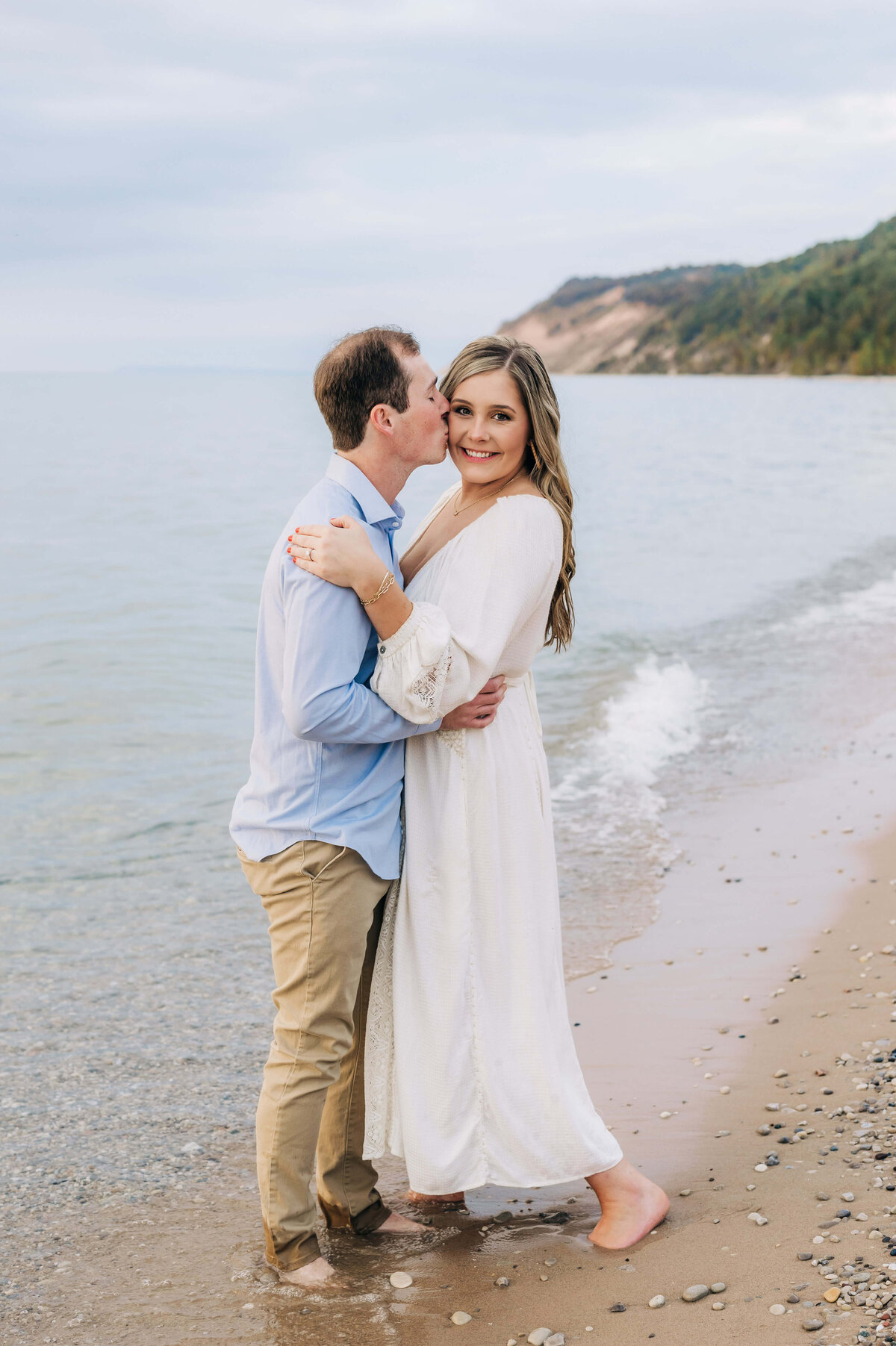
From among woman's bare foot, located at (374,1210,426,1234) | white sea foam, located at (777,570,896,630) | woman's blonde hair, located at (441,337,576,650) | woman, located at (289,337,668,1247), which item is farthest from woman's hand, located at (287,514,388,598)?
white sea foam, located at (777,570,896,630)

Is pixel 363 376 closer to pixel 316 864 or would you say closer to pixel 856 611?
pixel 316 864

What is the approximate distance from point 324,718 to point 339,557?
1.20ft

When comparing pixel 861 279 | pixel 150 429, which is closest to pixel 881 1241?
pixel 150 429

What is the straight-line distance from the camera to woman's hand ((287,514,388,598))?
9.09 feet

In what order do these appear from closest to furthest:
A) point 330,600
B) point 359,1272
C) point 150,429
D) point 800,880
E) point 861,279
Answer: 1. point 330,600
2. point 359,1272
3. point 800,880
4. point 150,429
5. point 861,279

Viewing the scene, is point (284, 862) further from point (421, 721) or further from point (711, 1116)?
point (711, 1116)

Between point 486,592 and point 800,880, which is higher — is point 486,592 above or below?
above

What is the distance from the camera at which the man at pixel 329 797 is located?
2930 millimetres

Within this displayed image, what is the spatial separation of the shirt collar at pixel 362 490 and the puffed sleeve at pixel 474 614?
216mm

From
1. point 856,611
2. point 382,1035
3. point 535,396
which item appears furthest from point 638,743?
point 856,611

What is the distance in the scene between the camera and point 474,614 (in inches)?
117

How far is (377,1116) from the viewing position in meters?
3.26

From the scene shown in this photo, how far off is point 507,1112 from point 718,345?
A: 11575cm

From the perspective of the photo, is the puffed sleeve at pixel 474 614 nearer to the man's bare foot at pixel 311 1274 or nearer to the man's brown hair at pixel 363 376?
the man's brown hair at pixel 363 376
